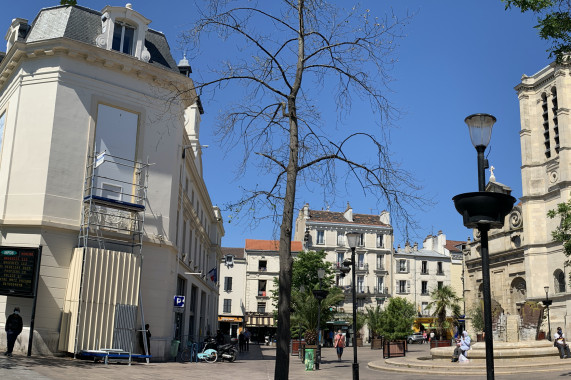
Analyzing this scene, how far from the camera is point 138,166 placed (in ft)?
69.0

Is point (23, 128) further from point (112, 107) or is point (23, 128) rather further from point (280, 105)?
point (280, 105)

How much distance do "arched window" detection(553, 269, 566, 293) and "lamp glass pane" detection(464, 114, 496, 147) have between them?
150 feet

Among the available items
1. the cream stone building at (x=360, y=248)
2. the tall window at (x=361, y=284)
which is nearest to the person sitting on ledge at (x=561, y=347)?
the cream stone building at (x=360, y=248)

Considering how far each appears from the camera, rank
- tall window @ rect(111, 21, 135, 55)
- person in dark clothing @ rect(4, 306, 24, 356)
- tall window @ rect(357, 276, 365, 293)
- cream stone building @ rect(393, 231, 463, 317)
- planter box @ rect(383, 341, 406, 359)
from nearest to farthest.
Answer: person in dark clothing @ rect(4, 306, 24, 356) < tall window @ rect(111, 21, 135, 55) < planter box @ rect(383, 341, 406, 359) < tall window @ rect(357, 276, 365, 293) < cream stone building @ rect(393, 231, 463, 317)

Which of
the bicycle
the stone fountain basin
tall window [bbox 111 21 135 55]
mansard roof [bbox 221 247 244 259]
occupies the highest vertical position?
tall window [bbox 111 21 135 55]

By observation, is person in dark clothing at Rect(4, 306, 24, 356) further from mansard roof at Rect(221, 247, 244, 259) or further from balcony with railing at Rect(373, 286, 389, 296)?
balcony with railing at Rect(373, 286, 389, 296)

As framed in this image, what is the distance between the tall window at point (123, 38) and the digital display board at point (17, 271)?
844cm

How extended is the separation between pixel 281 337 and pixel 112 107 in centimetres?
1438

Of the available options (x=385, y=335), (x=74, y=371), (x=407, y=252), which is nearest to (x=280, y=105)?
(x=74, y=371)

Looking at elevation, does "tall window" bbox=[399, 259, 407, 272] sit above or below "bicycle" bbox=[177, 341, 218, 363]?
above

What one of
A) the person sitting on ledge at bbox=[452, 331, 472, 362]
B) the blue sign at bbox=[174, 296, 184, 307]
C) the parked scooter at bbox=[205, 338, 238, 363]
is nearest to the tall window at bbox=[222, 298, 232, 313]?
the parked scooter at bbox=[205, 338, 238, 363]

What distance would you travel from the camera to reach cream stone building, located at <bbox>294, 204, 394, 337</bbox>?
217 ft

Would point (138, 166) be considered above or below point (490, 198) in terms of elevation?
above

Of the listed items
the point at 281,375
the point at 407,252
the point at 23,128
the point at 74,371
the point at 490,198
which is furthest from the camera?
the point at 407,252
